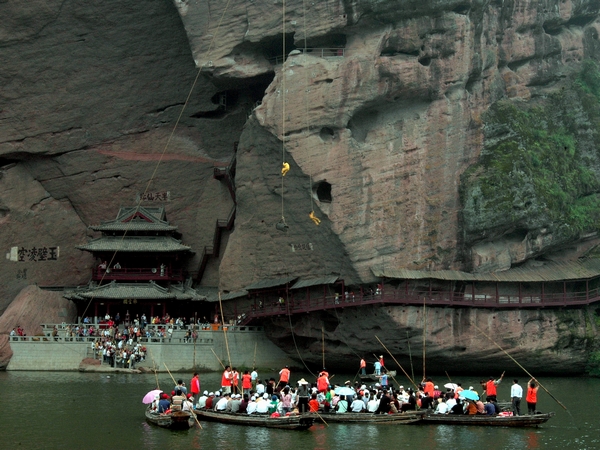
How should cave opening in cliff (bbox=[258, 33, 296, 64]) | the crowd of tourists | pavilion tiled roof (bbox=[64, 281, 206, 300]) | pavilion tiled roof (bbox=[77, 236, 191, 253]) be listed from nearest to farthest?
the crowd of tourists → cave opening in cliff (bbox=[258, 33, 296, 64]) → pavilion tiled roof (bbox=[64, 281, 206, 300]) → pavilion tiled roof (bbox=[77, 236, 191, 253])

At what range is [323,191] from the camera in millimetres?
45375

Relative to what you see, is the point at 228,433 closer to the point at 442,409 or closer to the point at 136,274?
the point at 442,409

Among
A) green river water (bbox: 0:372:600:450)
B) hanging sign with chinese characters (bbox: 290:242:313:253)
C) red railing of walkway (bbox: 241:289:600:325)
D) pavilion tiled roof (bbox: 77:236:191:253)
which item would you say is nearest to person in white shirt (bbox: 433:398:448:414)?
green river water (bbox: 0:372:600:450)

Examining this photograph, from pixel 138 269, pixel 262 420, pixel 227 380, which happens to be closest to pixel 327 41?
pixel 138 269

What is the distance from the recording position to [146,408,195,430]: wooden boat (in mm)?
27266

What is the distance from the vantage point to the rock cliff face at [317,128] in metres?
44.1

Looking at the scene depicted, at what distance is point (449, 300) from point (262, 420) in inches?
679

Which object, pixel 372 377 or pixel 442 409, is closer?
pixel 442 409

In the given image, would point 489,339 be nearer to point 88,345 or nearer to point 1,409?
point 88,345

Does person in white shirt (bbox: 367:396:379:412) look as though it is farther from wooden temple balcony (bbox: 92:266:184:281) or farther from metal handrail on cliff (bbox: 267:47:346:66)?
wooden temple balcony (bbox: 92:266:184:281)

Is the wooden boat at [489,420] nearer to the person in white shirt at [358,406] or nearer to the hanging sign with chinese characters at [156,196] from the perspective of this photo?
the person in white shirt at [358,406]

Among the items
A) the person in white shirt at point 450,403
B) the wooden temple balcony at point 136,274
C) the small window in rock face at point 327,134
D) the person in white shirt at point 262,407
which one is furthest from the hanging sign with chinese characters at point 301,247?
the person in white shirt at point 262,407

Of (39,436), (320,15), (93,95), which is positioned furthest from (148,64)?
(39,436)

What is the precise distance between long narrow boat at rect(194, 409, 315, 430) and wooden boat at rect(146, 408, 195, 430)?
0.69m
